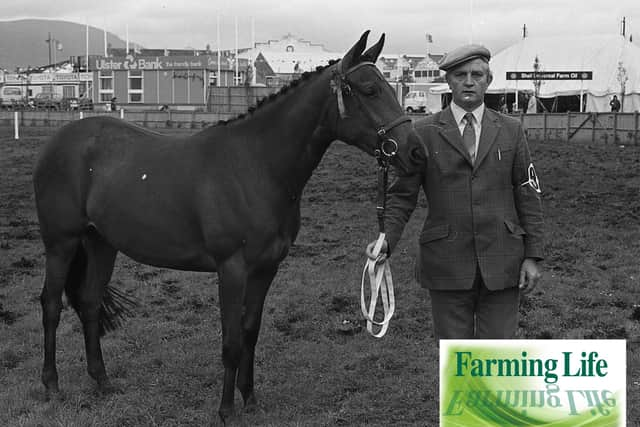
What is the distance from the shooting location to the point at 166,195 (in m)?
5.56

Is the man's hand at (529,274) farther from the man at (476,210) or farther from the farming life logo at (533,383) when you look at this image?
the farming life logo at (533,383)

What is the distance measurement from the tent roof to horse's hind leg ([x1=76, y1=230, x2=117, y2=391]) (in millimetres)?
38867

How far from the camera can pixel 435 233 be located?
4383 millimetres

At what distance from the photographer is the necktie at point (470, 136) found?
428cm

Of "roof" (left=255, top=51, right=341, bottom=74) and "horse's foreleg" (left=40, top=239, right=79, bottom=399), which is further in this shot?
"roof" (left=255, top=51, right=341, bottom=74)

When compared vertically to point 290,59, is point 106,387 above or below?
below

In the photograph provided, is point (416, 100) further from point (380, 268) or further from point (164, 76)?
point (380, 268)

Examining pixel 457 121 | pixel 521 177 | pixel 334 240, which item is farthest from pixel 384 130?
pixel 334 240

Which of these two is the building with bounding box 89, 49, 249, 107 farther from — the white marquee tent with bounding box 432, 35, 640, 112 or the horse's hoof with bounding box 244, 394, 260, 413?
the horse's hoof with bounding box 244, 394, 260, 413

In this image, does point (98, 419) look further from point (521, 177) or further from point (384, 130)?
point (521, 177)

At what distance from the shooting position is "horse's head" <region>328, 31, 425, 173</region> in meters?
4.70

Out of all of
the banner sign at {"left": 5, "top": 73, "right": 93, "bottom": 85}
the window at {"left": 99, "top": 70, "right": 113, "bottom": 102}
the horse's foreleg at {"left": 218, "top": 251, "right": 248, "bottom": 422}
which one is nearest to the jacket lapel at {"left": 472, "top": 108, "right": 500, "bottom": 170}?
the horse's foreleg at {"left": 218, "top": 251, "right": 248, "bottom": 422}

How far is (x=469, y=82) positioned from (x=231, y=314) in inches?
87.8

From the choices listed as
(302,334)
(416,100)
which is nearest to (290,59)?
(416,100)
